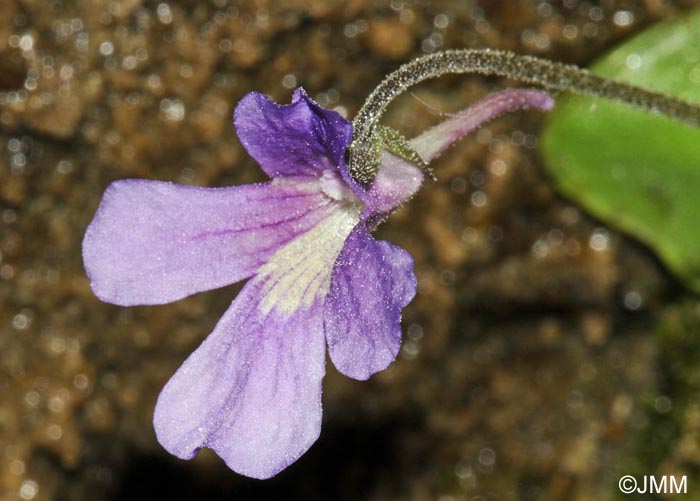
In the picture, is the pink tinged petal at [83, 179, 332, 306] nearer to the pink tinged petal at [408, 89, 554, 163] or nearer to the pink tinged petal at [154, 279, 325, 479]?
the pink tinged petal at [154, 279, 325, 479]

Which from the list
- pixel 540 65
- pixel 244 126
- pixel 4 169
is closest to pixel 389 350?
pixel 244 126

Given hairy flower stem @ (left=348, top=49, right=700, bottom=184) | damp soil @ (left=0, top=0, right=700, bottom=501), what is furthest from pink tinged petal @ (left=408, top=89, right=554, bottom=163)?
damp soil @ (left=0, top=0, right=700, bottom=501)

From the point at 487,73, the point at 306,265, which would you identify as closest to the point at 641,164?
the point at 487,73

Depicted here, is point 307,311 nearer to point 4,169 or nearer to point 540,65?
point 540,65

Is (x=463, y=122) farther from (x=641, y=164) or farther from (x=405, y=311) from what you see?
(x=405, y=311)

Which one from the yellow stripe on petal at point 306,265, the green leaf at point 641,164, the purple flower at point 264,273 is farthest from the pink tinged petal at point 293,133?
the green leaf at point 641,164

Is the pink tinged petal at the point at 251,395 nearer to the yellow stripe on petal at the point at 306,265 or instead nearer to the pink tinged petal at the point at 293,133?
the yellow stripe on petal at the point at 306,265
